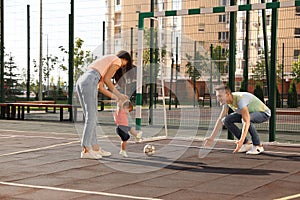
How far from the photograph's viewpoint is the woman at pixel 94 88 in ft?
26.2

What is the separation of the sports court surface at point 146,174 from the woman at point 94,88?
372 mm

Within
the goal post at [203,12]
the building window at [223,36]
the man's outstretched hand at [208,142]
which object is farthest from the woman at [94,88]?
the building window at [223,36]

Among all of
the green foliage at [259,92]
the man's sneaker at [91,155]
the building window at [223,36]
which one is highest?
the building window at [223,36]

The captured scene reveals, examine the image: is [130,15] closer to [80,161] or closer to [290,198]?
[80,161]

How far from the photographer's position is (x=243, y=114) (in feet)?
28.0

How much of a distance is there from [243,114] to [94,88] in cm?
233

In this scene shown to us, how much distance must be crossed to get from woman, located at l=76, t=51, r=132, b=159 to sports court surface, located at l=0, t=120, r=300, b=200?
1.22ft

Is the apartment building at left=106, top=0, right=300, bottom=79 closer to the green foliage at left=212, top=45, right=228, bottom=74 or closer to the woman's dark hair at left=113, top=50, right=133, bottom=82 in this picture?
the green foliage at left=212, top=45, right=228, bottom=74

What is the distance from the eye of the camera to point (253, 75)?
1912 cm

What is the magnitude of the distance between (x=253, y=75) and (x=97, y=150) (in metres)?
11.7

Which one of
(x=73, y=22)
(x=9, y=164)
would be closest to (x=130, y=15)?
(x=73, y=22)

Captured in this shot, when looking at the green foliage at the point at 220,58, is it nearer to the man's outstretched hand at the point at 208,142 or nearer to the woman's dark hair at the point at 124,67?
the man's outstretched hand at the point at 208,142

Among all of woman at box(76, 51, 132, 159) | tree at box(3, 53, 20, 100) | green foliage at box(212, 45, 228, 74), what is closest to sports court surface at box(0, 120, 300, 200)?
woman at box(76, 51, 132, 159)

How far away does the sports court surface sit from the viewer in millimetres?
5594
